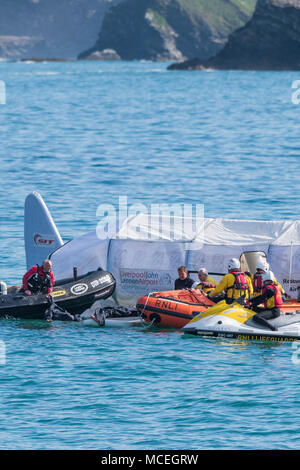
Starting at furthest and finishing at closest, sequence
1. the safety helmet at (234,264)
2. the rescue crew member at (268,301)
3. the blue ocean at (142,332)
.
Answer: the safety helmet at (234,264) < the rescue crew member at (268,301) < the blue ocean at (142,332)

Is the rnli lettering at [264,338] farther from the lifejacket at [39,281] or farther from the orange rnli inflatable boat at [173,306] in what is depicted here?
the lifejacket at [39,281]

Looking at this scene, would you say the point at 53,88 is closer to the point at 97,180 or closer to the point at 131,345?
the point at 97,180

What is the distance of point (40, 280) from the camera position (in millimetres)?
29766

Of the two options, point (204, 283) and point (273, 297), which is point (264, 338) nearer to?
point (273, 297)

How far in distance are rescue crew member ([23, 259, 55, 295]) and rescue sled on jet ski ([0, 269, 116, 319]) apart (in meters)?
0.27

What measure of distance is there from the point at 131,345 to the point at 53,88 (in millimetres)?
155617

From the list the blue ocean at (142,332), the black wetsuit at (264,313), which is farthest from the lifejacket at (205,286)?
the black wetsuit at (264,313)

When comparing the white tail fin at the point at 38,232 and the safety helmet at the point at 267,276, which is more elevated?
the white tail fin at the point at 38,232

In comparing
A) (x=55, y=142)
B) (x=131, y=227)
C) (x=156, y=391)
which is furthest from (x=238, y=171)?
(x=156, y=391)

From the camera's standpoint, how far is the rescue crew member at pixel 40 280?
29.7m

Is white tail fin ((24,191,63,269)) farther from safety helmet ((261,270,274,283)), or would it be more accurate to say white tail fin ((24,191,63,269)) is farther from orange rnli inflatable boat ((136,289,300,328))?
safety helmet ((261,270,274,283))

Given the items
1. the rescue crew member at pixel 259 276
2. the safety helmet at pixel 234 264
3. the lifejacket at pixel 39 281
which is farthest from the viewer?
the lifejacket at pixel 39 281

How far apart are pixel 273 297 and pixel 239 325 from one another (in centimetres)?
140

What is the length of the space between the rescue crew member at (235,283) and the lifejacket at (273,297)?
1090mm
